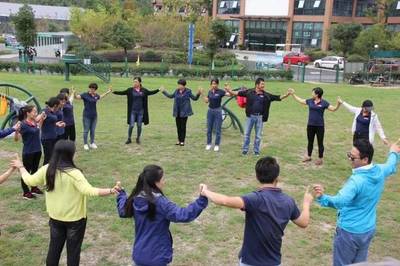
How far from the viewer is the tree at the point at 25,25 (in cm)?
3175

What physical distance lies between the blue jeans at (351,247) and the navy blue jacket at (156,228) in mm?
1627

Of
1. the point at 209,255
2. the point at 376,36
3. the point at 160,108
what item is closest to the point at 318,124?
the point at 209,255

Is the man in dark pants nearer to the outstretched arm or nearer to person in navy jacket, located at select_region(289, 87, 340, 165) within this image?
person in navy jacket, located at select_region(289, 87, 340, 165)

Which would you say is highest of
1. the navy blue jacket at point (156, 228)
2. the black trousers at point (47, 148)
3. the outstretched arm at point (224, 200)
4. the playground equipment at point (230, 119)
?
the outstretched arm at point (224, 200)

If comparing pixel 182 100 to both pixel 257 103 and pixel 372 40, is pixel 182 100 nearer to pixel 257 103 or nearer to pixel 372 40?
pixel 257 103

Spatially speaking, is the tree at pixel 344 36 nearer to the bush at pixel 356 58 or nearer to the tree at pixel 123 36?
the bush at pixel 356 58

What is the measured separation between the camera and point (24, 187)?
8.05m

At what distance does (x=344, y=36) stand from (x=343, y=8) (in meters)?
14.4

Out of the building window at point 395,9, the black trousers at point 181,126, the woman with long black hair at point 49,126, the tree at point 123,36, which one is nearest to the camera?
the woman with long black hair at point 49,126

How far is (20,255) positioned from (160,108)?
13664 mm

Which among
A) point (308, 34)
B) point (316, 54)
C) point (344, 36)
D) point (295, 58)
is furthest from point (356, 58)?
point (308, 34)

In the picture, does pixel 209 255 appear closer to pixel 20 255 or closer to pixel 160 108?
pixel 20 255

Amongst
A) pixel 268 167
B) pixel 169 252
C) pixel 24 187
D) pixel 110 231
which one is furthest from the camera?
pixel 24 187

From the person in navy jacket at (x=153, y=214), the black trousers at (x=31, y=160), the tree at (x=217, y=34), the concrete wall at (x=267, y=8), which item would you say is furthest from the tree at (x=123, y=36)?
the person in navy jacket at (x=153, y=214)
